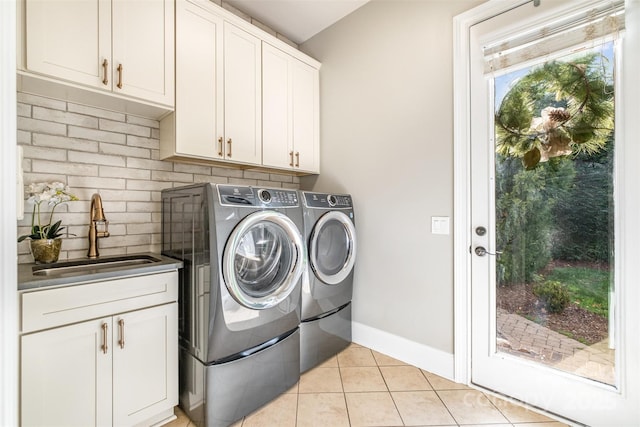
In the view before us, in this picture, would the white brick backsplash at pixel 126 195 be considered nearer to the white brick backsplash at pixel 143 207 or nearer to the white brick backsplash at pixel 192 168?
the white brick backsplash at pixel 143 207

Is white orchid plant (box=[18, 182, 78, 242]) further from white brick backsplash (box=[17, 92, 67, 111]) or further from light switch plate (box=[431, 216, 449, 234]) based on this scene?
light switch plate (box=[431, 216, 449, 234])

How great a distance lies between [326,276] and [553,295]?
1372 mm

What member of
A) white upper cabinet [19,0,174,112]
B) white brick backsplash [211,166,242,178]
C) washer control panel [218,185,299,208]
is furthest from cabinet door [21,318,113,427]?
white brick backsplash [211,166,242,178]

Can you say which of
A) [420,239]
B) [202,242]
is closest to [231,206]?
[202,242]

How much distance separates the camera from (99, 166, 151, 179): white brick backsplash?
183cm

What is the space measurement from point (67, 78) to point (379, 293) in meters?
2.38

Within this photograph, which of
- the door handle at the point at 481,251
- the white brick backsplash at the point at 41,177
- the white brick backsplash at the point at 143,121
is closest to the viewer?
the white brick backsplash at the point at 41,177

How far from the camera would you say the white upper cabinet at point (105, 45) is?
4.53ft

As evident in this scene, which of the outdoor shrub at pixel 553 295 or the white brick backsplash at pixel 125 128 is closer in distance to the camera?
the outdoor shrub at pixel 553 295

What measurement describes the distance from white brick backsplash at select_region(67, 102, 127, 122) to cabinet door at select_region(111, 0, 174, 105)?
1.08 ft

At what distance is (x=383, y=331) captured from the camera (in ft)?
7.61

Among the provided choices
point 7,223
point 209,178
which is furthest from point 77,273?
point 209,178

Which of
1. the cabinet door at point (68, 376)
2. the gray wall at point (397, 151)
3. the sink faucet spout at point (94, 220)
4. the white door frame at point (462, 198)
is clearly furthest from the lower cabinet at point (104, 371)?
the white door frame at point (462, 198)

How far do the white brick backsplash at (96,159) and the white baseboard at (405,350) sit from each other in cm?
216
